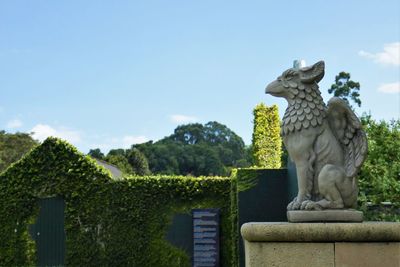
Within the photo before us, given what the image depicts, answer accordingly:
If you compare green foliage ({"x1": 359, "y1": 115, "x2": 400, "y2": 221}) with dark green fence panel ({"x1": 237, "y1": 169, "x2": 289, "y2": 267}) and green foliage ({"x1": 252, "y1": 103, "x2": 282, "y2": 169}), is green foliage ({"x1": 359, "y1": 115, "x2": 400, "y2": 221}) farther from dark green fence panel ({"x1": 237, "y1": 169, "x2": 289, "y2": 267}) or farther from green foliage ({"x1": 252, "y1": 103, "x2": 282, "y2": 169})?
green foliage ({"x1": 252, "y1": 103, "x2": 282, "y2": 169})

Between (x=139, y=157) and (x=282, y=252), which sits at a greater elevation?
(x=139, y=157)

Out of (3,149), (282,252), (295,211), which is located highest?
(3,149)

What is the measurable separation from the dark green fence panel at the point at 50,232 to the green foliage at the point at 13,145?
78.1ft

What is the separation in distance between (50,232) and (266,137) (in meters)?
5.76

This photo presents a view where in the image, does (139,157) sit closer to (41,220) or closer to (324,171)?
(41,220)

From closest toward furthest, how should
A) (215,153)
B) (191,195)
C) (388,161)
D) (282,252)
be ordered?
(282,252) < (388,161) < (191,195) < (215,153)

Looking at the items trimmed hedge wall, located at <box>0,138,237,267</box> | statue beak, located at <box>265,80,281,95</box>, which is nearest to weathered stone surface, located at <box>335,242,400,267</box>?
statue beak, located at <box>265,80,281,95</box>

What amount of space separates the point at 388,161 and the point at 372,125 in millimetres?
784

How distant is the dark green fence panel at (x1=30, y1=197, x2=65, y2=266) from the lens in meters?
13.1

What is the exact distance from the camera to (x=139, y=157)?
161 feet

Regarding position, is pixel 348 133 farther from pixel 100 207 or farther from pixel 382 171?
pixel 100 207

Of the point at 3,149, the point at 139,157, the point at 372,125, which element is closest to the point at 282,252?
the point at 372,125

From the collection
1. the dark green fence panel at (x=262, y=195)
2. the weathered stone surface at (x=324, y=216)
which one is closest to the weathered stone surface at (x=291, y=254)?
the weathered stone surface at (x=324, y=216)

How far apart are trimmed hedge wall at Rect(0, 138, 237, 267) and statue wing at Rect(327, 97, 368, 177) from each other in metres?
7.39
